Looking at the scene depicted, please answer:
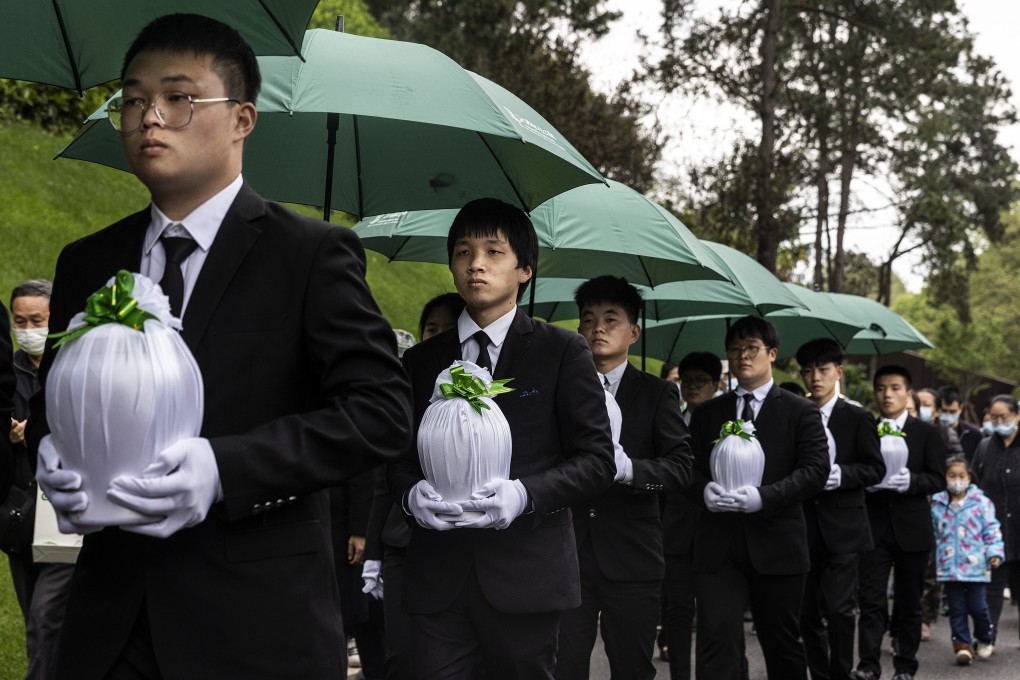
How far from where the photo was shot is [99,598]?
9.39 ft

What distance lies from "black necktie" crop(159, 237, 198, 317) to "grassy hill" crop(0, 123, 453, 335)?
13017 mm

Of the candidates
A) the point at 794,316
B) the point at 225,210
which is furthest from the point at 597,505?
the point at 794,316

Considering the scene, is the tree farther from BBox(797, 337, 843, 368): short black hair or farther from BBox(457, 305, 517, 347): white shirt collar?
BBox(457, 305, 517, 347): white shirt collar

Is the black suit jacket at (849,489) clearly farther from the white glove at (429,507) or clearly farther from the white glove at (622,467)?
the white glove at (429,507)

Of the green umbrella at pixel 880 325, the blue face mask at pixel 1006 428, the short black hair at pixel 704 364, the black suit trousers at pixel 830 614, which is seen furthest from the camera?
the green umbrella at pixel 880 325

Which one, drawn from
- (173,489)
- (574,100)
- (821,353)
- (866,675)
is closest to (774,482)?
(821,353)

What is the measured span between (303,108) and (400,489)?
1.48 meters

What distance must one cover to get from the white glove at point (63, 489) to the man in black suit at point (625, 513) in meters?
3.89

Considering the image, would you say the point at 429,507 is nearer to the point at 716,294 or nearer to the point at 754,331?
the point at 754,331

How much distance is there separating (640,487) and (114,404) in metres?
4.41

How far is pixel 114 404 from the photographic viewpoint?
257 centimetres

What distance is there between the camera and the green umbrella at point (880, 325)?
14.9 m

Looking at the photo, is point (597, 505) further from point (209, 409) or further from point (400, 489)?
point (209, 409)

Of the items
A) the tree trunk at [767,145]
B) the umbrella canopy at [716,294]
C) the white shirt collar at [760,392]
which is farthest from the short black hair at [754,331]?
the tree trunk at [767,145]
